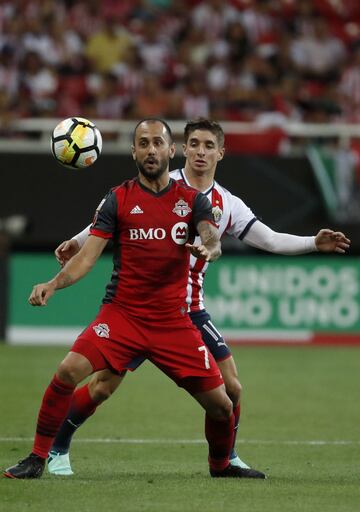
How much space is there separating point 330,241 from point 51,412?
2053 millimetres

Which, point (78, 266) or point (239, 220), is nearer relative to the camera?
point (78, 266)

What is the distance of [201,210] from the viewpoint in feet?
23.8

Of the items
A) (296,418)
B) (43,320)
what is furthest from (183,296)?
(43,320)

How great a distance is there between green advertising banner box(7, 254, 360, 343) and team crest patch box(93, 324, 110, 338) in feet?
34.7

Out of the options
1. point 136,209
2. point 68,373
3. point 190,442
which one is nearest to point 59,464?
point 68,373

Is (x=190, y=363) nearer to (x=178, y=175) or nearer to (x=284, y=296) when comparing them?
(x=178, y=175)

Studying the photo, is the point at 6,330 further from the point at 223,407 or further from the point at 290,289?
the point at 223,407

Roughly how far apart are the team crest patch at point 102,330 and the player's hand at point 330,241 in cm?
147

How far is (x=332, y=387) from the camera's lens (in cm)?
1398

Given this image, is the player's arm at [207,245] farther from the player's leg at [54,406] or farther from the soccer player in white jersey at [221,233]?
the player's leg at [54,406]

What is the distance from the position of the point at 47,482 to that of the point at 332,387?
731cm

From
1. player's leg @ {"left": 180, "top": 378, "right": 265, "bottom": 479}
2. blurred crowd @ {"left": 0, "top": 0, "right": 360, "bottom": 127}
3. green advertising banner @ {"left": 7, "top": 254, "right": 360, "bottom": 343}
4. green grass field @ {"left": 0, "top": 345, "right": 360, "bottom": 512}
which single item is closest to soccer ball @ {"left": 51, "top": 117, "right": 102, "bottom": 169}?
player's leg @ {"left": 180, "top": 378, "right": 265, "bottom": 479}

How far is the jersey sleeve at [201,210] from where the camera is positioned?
7230mm

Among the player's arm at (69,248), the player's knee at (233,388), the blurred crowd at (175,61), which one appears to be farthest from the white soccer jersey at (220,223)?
the blurred crowd at (175,61)
